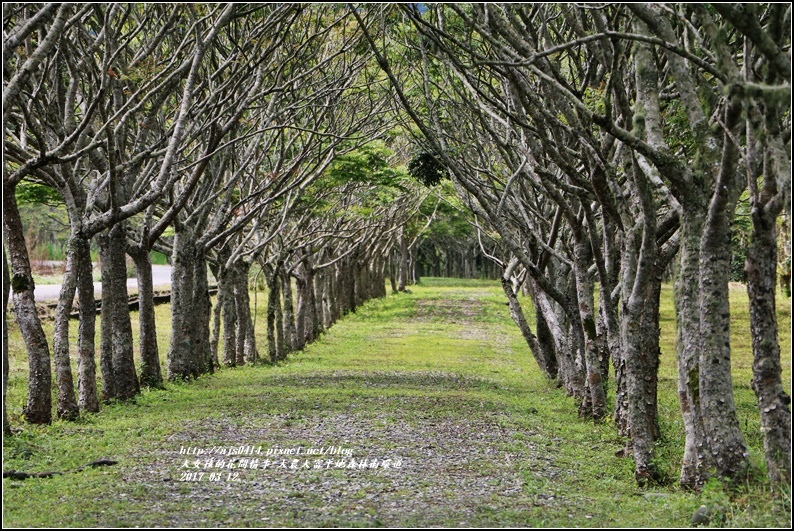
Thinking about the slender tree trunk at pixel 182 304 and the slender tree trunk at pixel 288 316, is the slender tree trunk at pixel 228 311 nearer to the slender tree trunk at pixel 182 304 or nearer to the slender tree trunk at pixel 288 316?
the slender tree trunk at pixel 182 304

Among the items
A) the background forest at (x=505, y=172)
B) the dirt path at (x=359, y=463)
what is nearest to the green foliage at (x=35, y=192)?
the background forest at (x=505, y=172)

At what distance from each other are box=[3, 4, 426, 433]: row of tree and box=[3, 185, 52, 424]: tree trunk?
2 cm

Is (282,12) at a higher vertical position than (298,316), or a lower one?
higher

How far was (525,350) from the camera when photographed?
32656 mm

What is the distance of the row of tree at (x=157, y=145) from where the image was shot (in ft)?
42.4

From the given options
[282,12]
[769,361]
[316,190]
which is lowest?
[769,361]

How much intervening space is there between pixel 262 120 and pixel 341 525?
40.2 ft

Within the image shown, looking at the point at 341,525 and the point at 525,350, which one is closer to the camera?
the point at 341,525

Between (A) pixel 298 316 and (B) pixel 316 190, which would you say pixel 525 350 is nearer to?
(A) pixel 298 316

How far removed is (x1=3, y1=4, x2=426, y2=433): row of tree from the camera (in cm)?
1291

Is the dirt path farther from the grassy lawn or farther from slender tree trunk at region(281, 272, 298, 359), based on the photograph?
slender tree trunk at region(281, 272, 298, 359)

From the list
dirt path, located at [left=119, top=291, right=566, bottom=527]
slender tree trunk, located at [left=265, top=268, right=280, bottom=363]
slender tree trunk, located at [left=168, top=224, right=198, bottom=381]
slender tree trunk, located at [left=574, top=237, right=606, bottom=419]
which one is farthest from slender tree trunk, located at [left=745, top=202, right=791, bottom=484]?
slender tree trunk, located at [left=265, top=268, right=280, bottom=363]

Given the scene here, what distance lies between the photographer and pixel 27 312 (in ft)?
42.5

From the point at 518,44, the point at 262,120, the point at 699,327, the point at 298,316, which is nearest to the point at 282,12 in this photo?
the point at 262,120
